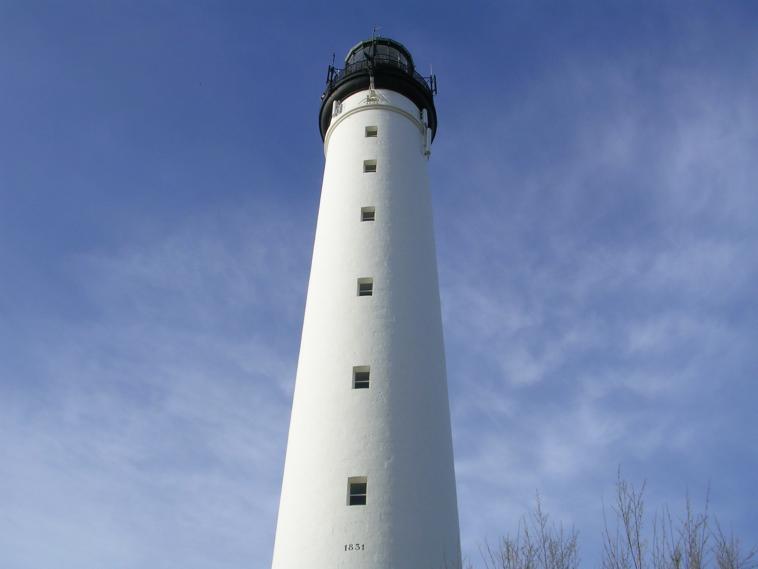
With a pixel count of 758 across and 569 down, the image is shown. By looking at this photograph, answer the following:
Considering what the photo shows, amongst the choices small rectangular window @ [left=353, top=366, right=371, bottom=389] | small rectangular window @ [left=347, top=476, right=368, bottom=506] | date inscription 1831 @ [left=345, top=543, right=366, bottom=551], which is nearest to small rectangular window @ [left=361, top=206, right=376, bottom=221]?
small rectangular window @ [left=353, top=366, right=371, bottom=389]

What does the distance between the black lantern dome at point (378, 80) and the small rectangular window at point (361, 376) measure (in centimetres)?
1434

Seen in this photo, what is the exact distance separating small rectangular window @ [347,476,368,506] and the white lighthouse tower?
0.03 meters

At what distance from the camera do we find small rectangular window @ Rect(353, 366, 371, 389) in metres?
21.6

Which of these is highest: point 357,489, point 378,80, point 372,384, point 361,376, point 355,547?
point 378,80

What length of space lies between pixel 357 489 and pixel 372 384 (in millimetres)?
3059

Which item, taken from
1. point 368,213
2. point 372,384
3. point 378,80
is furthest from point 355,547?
point 378,80

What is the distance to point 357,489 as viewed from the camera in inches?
773

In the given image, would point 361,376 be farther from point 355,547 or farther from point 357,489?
point 355,547

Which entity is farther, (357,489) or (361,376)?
(361,376)

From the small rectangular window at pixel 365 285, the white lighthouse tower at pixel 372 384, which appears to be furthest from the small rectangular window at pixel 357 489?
the small rectangular window at pixel 365 285

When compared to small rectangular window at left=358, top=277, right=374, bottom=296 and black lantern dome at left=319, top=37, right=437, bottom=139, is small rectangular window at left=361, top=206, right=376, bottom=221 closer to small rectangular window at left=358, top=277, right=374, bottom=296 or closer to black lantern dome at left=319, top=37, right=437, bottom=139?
small rectangular window at left=358, top=277, right=374, bottom=296

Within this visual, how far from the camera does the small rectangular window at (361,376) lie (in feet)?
70.9

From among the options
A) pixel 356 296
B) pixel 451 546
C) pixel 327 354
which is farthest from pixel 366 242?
pixel 451 546

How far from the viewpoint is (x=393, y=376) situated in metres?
21.5
